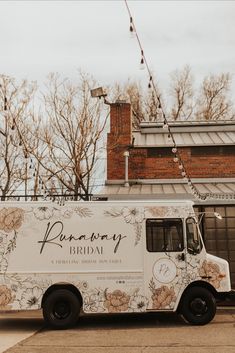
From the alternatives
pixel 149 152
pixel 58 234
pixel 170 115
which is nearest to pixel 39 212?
pixel 58 234

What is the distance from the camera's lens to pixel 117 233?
10.2 m

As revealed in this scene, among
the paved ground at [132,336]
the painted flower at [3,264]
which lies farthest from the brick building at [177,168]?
the painted flower at [3,264]

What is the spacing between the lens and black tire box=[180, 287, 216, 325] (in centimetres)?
995

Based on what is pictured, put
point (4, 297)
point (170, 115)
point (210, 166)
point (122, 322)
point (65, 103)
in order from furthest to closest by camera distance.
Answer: point (170, 115), point (65, 103), point (210, 166), point (122, 322), point (4, 297)

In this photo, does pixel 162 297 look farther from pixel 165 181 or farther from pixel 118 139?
pixel 118 139

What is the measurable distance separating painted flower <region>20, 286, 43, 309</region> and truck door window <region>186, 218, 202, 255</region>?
3628mm

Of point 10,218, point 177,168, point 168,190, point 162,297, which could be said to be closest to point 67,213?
point 10,218

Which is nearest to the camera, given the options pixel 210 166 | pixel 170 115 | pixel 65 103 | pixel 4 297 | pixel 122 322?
pixel 4 297

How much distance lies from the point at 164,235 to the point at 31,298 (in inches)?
133

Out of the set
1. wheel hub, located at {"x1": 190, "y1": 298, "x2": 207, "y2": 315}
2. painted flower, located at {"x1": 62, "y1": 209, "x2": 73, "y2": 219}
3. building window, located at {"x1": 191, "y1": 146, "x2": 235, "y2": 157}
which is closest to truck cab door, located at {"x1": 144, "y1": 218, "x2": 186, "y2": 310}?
wheel hub, located at {"x1": 190, "y1": 298, "x2": 207, "y2": 315}

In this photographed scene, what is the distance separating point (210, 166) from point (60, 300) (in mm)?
8849

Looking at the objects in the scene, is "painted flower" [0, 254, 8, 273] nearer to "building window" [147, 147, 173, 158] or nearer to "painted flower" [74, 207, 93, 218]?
"painted flower" [74, 207, 93, 218]

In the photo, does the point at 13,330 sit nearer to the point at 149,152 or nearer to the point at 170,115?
the point at 149,152

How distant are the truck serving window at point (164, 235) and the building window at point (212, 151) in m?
6.93
